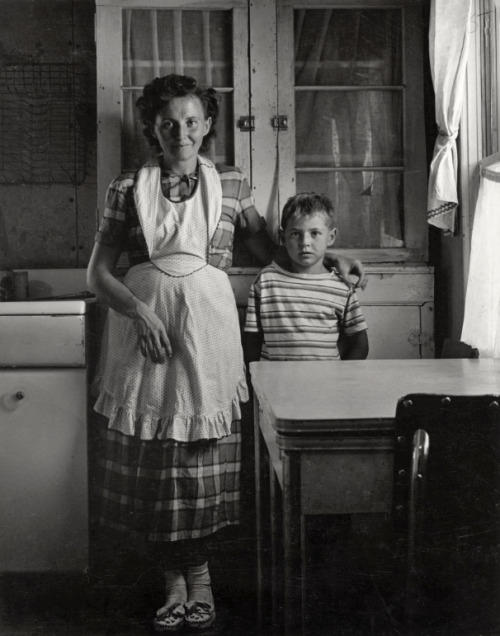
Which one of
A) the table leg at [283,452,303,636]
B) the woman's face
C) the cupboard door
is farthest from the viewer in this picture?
the cupboard door

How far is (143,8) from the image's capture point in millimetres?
2508

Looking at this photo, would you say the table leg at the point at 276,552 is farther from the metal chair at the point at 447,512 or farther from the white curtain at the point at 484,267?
the white curtain at the point at 484,267

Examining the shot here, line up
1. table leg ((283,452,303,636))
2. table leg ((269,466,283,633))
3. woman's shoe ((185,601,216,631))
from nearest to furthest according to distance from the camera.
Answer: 1. table leg ((283,452,303,636))
2. table leg ((269,466,283,633))
3. woman's shoe ((185,601,216,631))

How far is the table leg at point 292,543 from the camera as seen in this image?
3.67ft

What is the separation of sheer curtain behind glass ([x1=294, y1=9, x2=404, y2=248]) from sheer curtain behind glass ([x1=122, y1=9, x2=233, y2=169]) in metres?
0.33

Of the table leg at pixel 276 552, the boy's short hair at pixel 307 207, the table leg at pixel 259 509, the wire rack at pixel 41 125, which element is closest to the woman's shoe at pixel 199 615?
the table leg at pixel 259 509

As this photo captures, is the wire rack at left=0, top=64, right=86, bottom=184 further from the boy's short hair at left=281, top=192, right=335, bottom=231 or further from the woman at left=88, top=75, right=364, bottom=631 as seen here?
the boy's short hair at left=281, top=192, right=335, bottom=231

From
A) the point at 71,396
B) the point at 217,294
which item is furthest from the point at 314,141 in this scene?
the point at 71,396

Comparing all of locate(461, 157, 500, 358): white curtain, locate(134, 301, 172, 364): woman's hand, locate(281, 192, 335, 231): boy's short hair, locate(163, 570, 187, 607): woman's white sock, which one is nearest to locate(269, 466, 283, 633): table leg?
locate(163, 570, 187, 607): woman's white sock

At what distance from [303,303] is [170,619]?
1127 mm

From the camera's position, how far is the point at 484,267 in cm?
215

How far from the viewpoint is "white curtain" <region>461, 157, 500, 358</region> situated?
2.10 m

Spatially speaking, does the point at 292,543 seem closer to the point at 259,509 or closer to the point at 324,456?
the point at 324,456

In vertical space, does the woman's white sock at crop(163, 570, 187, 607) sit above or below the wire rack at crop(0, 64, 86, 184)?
below
